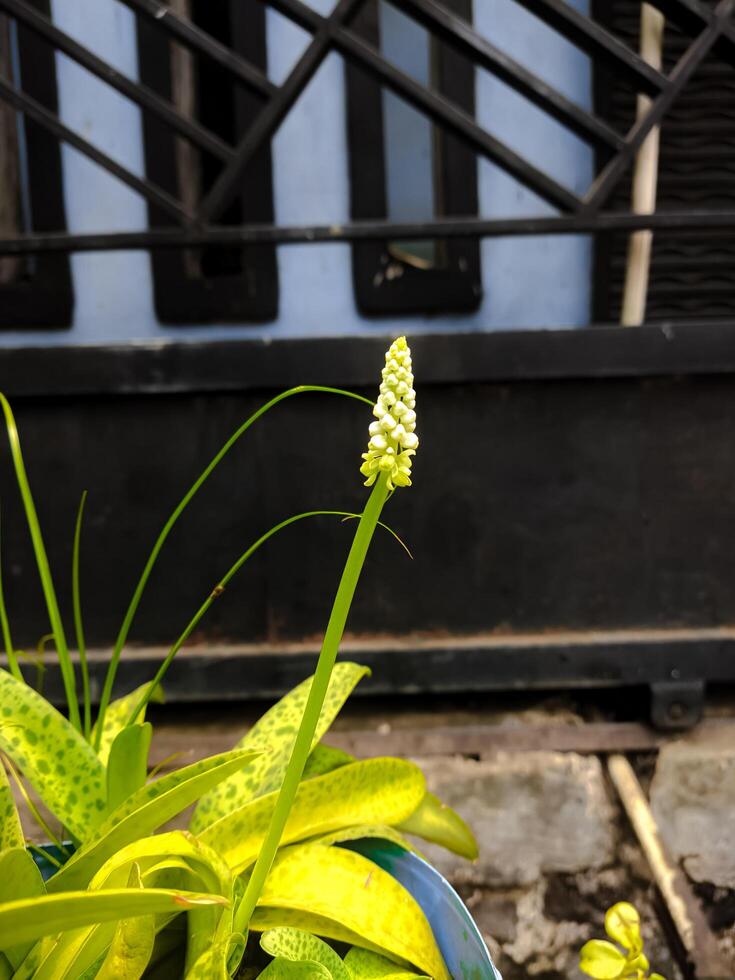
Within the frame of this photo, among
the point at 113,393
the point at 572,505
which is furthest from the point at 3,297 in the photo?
the point at 572,505

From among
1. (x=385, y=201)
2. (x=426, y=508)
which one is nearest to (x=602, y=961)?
(x=426, y=508)

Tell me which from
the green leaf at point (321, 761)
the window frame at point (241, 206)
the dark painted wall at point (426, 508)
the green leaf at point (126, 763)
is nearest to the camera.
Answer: the green leaf at point (126, 763)

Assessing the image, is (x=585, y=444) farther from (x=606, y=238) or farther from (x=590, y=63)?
(x=590, y=63)

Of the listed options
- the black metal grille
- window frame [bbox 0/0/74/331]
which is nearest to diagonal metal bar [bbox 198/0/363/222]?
the black metal grille

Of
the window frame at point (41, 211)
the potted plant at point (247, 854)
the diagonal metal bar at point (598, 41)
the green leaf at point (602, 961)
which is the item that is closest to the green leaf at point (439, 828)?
the potted plant at point (247, 854)

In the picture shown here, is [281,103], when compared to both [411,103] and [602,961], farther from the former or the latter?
[602,961]

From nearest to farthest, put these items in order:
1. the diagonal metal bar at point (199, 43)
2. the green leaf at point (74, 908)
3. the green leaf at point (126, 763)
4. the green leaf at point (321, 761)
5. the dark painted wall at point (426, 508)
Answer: the green leaf at point (74, 908) < the green leaf at point (126, 763) < the green leaf at point (321, 761) < the diagonal metal bar at point (199, 43) < the dark painted wall at point (426, 508)

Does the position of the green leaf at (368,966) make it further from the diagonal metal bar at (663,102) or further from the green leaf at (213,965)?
the diagonal metal bar at (663,102)
